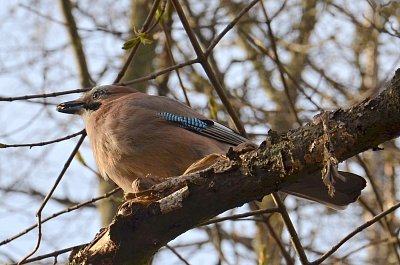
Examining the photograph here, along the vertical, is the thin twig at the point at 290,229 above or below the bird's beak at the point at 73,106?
below

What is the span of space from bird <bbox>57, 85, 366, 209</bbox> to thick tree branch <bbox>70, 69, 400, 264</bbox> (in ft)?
4.38

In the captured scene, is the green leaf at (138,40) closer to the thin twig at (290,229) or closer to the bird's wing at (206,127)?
the bird's wing at (206,127)

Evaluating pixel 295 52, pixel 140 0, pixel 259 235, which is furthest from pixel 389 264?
pixel 140 0

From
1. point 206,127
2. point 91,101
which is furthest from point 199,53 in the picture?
point 91,101

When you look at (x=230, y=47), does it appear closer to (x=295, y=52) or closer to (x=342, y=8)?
(x=295, y=52)

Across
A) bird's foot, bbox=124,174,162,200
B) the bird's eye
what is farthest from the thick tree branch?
the bird's eye

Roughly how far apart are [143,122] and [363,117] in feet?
8.75

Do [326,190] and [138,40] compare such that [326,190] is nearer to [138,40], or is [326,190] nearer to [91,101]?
[138,40]

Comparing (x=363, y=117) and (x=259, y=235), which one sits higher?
(x=259, y=235)

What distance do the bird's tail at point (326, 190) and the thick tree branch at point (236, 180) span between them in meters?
0.94

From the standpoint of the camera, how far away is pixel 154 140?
5.67 m

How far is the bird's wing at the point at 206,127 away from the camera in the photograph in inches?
231

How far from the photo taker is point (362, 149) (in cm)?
350

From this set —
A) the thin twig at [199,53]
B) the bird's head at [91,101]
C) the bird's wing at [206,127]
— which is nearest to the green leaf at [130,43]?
the thin twig at [199,53]
